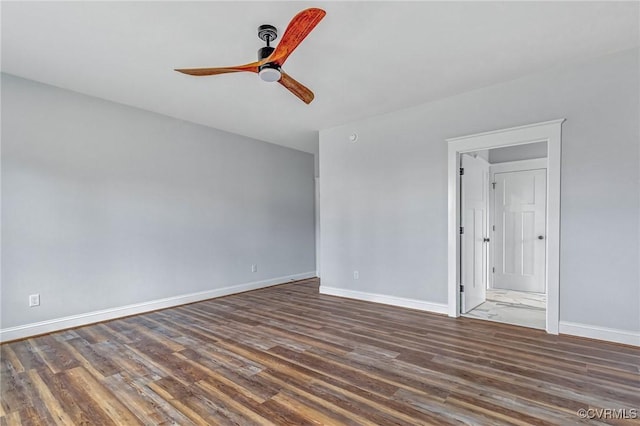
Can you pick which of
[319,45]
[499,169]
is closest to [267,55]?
[319,45]

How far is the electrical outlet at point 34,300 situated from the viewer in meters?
3.26

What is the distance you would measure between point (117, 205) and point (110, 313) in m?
1.35

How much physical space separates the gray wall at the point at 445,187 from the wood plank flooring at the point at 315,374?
1.73ft

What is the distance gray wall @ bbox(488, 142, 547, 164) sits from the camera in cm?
484

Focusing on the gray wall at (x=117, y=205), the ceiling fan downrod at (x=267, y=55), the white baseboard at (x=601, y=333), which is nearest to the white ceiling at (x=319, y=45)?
the ceiling fan downrod at (x=267, y=55)

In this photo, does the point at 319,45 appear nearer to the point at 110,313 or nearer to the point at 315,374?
the point at 315,374

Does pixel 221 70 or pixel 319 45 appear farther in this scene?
pixel 319 45

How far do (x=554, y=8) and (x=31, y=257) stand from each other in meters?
5.25

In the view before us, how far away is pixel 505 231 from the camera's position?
523 centimetres

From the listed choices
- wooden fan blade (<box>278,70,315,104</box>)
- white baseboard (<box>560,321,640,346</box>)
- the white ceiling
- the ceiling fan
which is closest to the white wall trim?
the white ceiling

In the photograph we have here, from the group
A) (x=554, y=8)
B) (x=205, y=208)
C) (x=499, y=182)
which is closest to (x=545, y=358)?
(x=554, y=8)

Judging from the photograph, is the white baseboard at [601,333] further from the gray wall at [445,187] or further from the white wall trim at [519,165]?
the white wall trim at [519,165]

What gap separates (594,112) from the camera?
2912 mm

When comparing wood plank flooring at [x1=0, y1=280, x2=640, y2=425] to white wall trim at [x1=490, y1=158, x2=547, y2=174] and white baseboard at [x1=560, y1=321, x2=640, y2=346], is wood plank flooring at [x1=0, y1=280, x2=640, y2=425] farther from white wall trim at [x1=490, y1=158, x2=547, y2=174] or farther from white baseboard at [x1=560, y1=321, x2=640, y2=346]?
white wall trim at [x1=490, y1=158, x2=547, y2=174]
